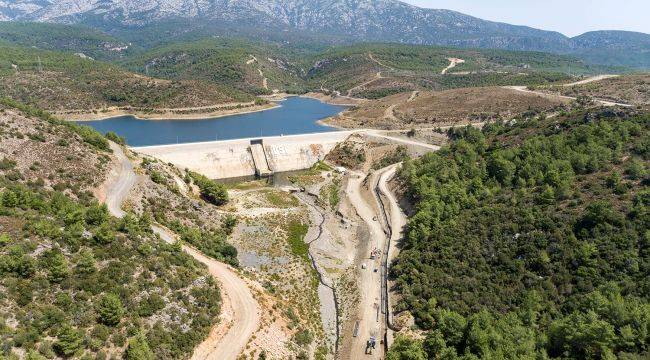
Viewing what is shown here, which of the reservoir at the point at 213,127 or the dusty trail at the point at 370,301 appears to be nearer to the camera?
the dusty trail at the point at 370,301

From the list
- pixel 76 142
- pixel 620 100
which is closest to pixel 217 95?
pixel 76 142

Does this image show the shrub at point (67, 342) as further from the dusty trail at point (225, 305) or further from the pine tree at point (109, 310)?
the dusty trail at point (225, 305)

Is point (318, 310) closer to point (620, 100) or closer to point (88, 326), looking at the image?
point (88, 326)

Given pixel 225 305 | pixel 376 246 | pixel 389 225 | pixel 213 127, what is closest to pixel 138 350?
pixel 225 305

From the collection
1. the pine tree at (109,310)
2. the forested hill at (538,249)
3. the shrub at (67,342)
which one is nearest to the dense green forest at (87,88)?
the forested hill at (538,249)

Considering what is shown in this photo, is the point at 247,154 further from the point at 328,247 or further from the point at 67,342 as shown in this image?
the point at 67,342

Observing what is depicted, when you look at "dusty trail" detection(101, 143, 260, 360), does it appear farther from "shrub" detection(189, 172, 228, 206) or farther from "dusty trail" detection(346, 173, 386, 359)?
"shrub" detection(189, 172, 228, 206)
